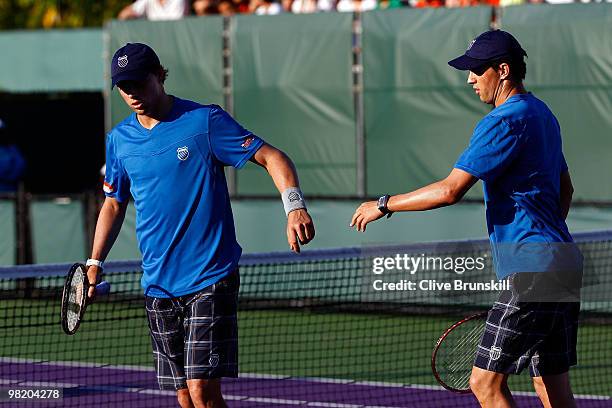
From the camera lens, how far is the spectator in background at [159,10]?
1482cm

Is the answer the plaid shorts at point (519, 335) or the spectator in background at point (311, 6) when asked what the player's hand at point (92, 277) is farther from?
the spectator in background at point (311, 6)

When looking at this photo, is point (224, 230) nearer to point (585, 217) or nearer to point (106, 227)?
point (106, 227)

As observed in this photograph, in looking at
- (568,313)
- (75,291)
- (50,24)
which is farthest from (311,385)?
(50,24)

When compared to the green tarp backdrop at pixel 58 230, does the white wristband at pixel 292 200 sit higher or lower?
higher

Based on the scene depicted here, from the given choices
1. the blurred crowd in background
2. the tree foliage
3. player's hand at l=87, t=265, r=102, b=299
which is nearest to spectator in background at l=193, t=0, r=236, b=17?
the blurred crowd in background

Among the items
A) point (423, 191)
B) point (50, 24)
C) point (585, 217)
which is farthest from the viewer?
point (50, 24)

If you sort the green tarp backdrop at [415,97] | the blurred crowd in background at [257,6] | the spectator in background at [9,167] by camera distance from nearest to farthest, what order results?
the green tarp backdrop at [415,97]
the blurred crowd in background at [257,6]
the spectator in background at [9,167]

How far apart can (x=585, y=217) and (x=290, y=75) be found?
3265 millimetres

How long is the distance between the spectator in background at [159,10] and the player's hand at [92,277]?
8.65m

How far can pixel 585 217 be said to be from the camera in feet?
38.9

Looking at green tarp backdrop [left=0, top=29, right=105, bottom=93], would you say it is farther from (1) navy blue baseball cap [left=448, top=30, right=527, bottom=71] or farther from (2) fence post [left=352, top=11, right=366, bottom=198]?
(1) navy blue baseball cap [left=448, top=30, right=527, bottom=71]

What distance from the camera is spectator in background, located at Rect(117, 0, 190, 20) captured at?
14820 millimetres

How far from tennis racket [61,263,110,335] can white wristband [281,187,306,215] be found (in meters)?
1.14

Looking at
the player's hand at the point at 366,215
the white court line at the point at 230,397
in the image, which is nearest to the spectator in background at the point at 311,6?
the white court line at the point at 230,397
